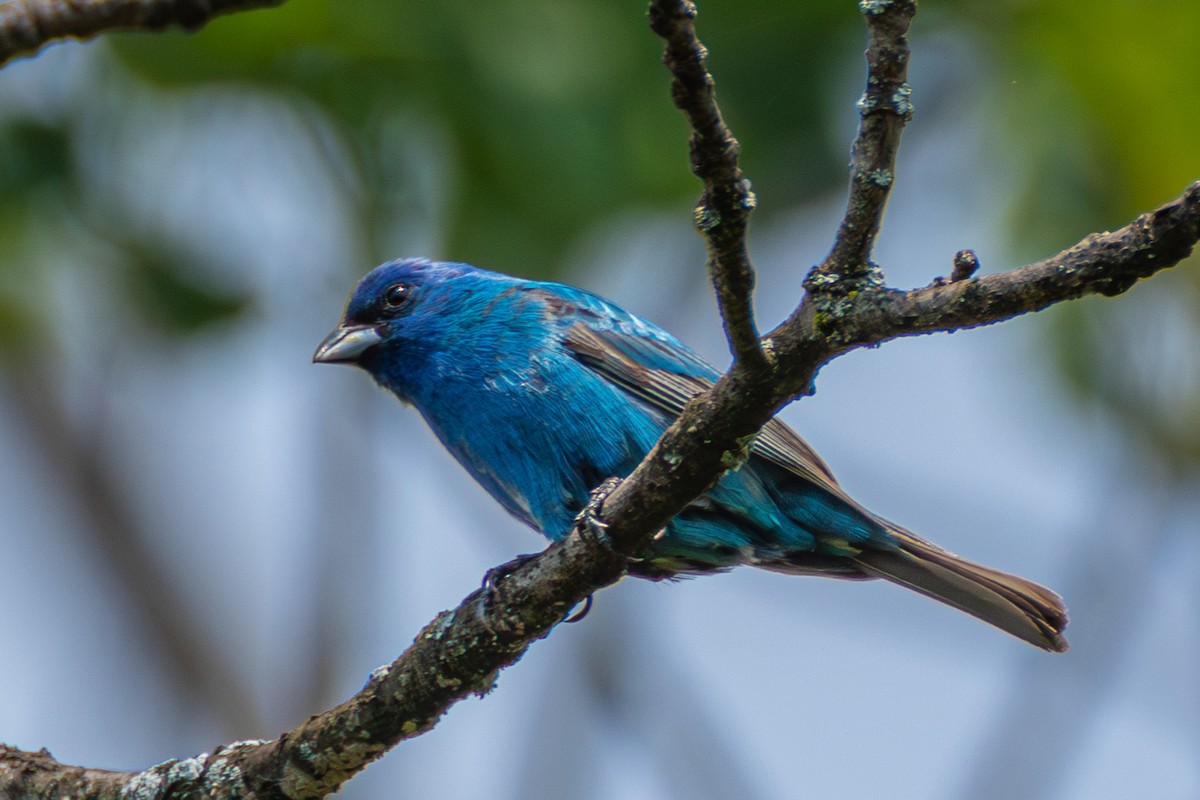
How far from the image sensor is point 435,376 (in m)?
4.97

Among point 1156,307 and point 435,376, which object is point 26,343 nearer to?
point 435,376

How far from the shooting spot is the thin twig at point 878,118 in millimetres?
2748

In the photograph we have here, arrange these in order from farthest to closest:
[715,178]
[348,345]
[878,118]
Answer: [348,345] → [878,118] → [715,178]

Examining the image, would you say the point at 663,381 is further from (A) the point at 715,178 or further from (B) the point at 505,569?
(A) the point at 715,178

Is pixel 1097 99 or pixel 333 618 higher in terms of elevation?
pixel 333 618

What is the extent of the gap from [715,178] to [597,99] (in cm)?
267

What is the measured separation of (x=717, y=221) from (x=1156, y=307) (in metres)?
4.84

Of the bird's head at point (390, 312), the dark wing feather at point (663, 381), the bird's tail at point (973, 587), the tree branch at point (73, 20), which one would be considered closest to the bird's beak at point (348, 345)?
the bird's head at point (390, 312)

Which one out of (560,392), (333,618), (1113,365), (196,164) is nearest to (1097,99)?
(1113,365)

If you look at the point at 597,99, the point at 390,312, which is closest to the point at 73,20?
the point at 597,99

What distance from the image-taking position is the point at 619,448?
4.56 metres

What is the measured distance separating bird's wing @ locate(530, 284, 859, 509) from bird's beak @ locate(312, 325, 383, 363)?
28.5 inches

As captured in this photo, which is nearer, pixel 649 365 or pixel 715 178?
pixel 715 178

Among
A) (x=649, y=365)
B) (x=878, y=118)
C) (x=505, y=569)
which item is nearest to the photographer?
(x=878, y=118)
